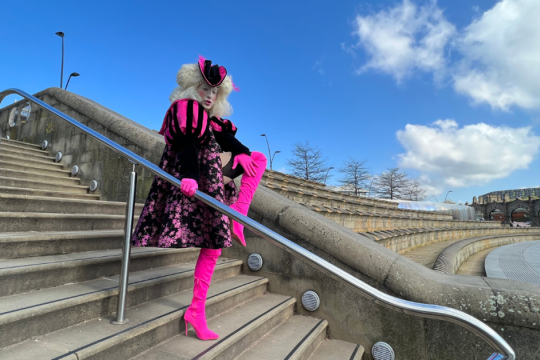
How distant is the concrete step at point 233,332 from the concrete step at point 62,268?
791 millimetres

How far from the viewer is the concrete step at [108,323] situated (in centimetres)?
147

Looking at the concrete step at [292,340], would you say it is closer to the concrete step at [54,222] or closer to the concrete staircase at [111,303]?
the concrete staircase at [111,303]

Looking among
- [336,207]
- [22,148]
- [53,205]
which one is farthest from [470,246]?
[22,148]

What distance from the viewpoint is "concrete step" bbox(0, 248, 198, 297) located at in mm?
1819

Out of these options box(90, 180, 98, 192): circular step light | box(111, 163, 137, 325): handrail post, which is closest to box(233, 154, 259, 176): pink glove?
box(111, 163, 137, 325): handrail post

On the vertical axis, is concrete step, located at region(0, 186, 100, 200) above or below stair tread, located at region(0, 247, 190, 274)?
above

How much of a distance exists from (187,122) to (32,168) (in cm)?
453

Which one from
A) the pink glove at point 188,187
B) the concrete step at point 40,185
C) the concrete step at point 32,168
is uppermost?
the concrete step at point 32,168

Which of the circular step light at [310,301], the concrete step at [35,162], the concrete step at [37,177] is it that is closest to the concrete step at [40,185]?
the concrete step at [37,177]

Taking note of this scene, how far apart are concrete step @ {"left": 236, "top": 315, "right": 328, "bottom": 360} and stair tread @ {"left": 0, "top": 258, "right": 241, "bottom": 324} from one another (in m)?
0.83

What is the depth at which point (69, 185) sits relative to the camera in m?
4.80

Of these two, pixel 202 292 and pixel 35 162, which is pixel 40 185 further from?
pixel 202 292

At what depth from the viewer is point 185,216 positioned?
1.81 meters

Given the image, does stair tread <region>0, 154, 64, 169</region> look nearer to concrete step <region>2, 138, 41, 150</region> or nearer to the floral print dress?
concrete step <region>2, 138, 41, 150</region>
